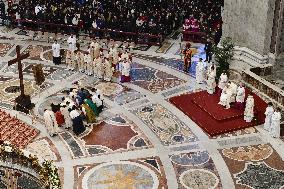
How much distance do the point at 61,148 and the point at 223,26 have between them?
8181mm

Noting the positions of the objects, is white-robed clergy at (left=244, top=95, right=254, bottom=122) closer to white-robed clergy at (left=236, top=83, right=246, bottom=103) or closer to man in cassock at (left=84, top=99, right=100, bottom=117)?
white-robed clergy at (left=236, top=83, right=246, bottom=103)

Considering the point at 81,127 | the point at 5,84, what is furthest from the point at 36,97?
the point at 81,127

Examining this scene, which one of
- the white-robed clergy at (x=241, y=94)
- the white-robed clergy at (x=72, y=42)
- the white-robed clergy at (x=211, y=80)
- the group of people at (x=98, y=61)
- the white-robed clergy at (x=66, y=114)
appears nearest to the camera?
the white-robed clergy at (x=66, y=114)

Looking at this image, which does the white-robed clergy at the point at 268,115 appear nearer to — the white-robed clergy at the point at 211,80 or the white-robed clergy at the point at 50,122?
the white-robed clergy at the point at 211,80

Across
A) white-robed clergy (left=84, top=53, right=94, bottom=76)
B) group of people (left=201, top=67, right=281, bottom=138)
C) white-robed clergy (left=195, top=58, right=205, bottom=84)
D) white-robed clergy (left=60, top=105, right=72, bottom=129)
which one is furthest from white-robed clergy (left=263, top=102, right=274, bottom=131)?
white-robed clergy (left=84, top=53, right=94, bottom=76)

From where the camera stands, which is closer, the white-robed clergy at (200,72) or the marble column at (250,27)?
the marble column at (250,27)

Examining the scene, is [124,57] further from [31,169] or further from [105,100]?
[31,169]

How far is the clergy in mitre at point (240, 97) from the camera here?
61.3 feet

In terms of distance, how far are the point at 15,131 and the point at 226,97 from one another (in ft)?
22.3

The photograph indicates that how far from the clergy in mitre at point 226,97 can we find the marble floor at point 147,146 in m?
1.33

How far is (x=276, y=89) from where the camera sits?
61.7ft

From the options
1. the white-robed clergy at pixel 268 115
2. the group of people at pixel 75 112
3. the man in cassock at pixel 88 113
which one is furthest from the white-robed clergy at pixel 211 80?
the man in cassock at pixel 88 113

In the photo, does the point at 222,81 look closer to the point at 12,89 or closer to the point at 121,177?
the point at 121,177

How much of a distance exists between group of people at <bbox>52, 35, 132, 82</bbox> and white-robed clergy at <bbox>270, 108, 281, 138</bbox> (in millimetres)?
5831
